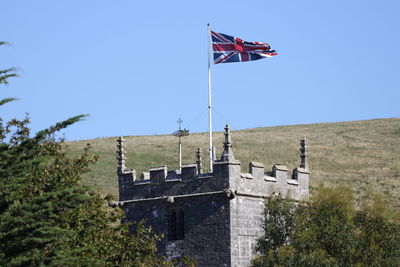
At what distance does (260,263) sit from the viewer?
45.3 meters

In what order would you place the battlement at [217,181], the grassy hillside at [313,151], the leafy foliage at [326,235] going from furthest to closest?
1. the grassy hillside at [313,151]
2. the battlement at [217,181]
3. the leafy foliage at [326,235]

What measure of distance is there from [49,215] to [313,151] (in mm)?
76636

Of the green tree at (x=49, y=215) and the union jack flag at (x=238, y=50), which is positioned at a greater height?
the union jack flag at (x=238, y=50)

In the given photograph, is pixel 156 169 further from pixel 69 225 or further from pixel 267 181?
pixel 69 225

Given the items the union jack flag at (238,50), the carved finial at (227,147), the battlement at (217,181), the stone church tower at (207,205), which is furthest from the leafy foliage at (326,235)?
the union jack flag at (238,50)

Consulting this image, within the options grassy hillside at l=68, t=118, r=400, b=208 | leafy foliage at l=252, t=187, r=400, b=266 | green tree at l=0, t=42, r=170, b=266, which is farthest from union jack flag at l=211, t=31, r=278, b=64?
grassy hillside at l=68, t=118, r=400, b=208

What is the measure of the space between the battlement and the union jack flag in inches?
173

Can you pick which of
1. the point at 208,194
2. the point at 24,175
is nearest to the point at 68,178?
the point at 24,175

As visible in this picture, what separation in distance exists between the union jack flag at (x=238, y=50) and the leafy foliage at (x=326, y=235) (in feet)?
21.1

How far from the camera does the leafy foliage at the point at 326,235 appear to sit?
4512cm

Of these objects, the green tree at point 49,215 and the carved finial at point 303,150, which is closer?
the green tree at point 49,215

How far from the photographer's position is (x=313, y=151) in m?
109

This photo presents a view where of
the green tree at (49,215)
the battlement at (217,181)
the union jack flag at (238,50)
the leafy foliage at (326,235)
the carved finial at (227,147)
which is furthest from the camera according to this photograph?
the union jack flag at (238,50)

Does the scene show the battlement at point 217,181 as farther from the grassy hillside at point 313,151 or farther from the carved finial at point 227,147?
the grassy hillside at point 313,151
